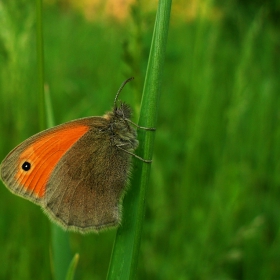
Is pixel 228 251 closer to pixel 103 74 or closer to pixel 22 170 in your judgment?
pixel 22 170

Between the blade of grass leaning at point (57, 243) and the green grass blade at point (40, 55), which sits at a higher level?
the green grass blade at point (40, 55)

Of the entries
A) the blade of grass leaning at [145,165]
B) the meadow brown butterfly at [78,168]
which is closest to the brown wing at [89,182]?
the meadow brown butterfly at [78,168]

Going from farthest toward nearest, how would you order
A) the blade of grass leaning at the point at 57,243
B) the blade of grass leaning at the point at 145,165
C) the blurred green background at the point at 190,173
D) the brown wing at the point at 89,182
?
the blurred green background at the point at 190,173
the brown wing at the point at 89,182
the blade of grass leaning at the point at 57,243
the blade of grass leaning at the point at 145,165

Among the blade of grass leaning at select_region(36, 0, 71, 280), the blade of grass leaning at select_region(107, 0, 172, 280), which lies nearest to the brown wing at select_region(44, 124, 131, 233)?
the blade of grass leaning at select_region(36, 0, 71, 280)

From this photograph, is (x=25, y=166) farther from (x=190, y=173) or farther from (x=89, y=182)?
(x=190, y=173)

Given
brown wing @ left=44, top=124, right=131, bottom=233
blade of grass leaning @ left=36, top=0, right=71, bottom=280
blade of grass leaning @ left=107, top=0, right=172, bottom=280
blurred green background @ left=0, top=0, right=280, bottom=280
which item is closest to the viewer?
blade of grass leaning @ left=107, top=0, right=172, bottom=280

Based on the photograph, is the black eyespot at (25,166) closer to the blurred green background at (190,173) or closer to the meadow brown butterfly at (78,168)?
the meadow brown butterfly at (78,168)

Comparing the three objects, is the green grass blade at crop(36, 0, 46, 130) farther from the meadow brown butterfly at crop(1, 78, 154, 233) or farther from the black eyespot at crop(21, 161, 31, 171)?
the black eyespot at crop(21, 161, 31, 171)

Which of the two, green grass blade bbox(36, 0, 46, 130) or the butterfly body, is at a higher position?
green grass blade bbox(36, 0, 46, 130)
